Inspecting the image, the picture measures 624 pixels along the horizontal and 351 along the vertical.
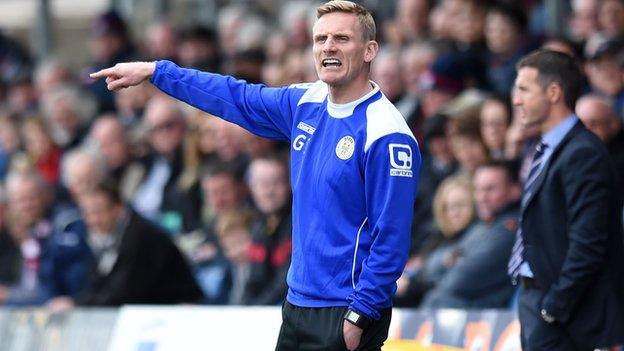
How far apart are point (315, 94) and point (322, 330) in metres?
1.11

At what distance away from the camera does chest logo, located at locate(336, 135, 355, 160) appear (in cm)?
691

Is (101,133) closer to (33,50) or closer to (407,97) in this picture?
(407,97)

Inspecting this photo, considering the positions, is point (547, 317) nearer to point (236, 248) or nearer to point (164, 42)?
point (236, 248)

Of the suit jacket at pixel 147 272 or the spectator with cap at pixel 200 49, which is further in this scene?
the spectator with cap at pixel 200 49

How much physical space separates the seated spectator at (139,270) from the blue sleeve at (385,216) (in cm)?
487

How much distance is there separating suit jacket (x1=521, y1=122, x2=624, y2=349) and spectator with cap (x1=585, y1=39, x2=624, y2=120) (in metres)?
3.63

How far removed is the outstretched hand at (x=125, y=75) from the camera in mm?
7148

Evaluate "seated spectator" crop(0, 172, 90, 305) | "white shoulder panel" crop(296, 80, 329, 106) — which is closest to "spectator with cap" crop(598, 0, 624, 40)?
"seated spectator" crop(0, 172, 90, 305)

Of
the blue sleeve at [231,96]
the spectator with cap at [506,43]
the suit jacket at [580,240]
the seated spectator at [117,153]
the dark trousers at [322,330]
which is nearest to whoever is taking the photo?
the dark trousers at [322,330]

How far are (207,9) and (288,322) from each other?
13.1 meters

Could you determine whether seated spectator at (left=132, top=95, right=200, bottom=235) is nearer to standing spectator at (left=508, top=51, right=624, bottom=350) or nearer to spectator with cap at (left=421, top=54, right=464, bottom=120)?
spectator with cap at (left=421, top=54, right=464, bottom=120)

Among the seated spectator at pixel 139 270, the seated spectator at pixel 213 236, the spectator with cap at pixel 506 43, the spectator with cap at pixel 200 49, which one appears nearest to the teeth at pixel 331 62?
the seated spectator at pixel 139 270

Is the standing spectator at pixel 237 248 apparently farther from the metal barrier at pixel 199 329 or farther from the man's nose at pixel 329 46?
the man's nose at pixel 329 46

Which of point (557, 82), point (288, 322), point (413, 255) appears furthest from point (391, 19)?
point (288, 322)
